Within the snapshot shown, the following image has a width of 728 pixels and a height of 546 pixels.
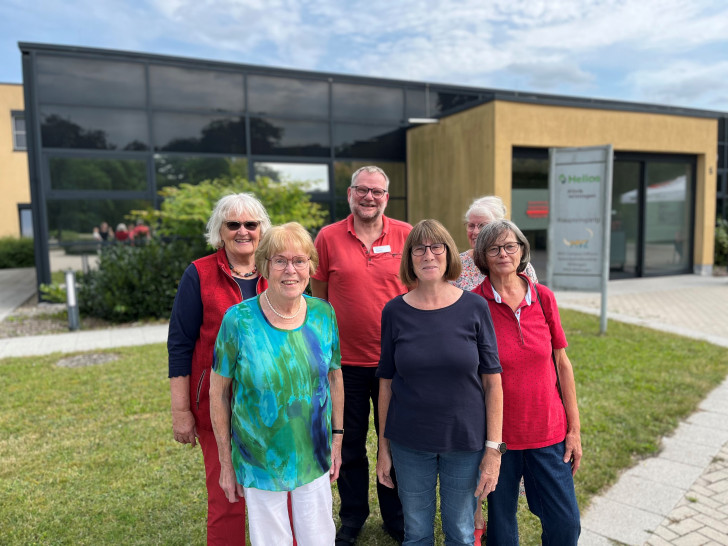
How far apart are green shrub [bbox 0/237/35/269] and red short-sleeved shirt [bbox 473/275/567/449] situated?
23579mm

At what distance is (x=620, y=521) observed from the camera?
10.3 feet

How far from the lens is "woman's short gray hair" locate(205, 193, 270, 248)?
241cm

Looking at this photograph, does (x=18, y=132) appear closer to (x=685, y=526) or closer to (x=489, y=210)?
(x=489, y=210)

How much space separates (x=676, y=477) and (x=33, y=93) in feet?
40.9

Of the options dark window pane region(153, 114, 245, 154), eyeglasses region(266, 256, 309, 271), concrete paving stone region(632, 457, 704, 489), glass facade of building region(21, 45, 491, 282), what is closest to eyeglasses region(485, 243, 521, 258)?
eyeglasses region(266, 256, 309, 271)

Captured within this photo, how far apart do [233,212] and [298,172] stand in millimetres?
11057

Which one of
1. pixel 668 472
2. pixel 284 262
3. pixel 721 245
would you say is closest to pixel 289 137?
pixel 668 472

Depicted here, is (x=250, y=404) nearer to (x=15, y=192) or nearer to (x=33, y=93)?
(x=33, y=93)

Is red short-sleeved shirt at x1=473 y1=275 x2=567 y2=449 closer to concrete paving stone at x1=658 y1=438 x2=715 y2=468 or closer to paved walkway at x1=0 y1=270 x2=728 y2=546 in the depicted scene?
paved walkway at x1=0 y1=270 x2=728 y2=546

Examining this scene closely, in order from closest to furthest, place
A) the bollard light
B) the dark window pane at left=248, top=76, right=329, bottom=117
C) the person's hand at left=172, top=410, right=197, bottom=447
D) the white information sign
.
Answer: the person's hand at left=172, top=410, right=197, bottom=447, the white information sign, the bollard light, the dark window pane at left=248, top=76, right=329, bottom=117

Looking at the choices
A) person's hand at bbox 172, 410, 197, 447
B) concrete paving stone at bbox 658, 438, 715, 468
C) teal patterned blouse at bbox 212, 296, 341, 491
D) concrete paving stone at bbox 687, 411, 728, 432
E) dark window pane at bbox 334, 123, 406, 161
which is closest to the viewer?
teal patterned blouse at bbox 212, 296, 341, 491

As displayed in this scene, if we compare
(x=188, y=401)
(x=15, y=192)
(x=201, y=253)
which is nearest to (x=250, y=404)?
(x=188, y=401)

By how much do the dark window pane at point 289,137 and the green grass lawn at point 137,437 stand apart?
7173 millimetres

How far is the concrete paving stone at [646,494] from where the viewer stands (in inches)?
130
